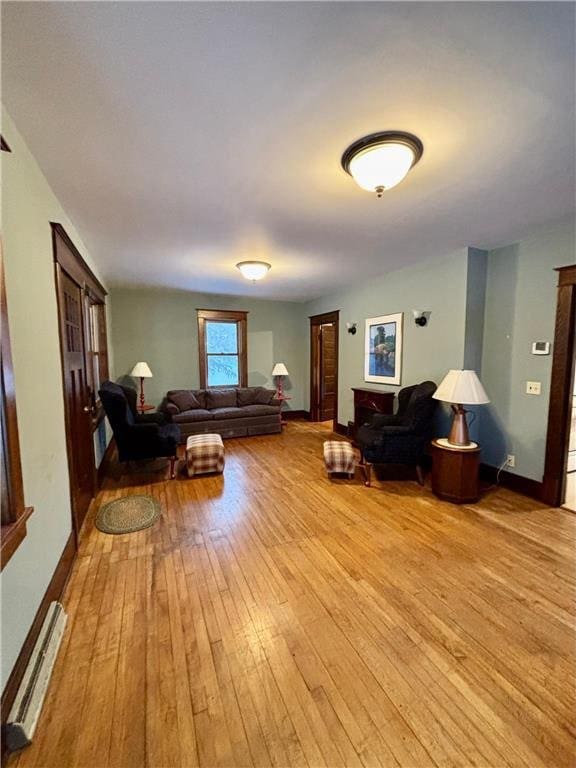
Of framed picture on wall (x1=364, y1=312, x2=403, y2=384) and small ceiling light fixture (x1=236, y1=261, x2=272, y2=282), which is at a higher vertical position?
small ceiling light fixture (x1=236, y1=261, x2=272, y2=282)

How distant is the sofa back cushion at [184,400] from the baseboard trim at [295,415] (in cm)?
194

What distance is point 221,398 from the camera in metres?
5.82

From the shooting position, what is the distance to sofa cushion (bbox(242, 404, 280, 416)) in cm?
567

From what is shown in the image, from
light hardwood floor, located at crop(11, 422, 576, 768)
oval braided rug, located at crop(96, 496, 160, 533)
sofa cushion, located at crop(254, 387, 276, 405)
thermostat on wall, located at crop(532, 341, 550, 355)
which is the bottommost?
light hardwood floor, located at crop(11, 422, 576, 768)

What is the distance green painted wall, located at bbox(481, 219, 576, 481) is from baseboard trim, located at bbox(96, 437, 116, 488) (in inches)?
169

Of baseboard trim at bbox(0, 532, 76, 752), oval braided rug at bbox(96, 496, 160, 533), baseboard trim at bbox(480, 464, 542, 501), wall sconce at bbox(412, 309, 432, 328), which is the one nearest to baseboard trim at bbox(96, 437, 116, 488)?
oval braided rug at bbox(96, 496, 160, 533)

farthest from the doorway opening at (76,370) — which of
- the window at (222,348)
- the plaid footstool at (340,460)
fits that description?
the window at (222,348)

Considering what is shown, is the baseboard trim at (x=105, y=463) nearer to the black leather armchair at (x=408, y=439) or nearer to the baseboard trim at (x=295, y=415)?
the black leather armchair at (x=408, y=439)

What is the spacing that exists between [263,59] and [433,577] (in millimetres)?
2817

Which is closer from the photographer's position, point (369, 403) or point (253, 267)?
point (253, 267)

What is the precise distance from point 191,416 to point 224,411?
1.84 feet

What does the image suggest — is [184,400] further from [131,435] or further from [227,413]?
[131,435]

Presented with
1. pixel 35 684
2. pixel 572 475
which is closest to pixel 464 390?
pixel 572 475

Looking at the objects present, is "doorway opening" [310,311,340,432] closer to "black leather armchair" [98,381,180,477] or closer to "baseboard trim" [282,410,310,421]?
"baseboard trim" [282,410,310,421]
